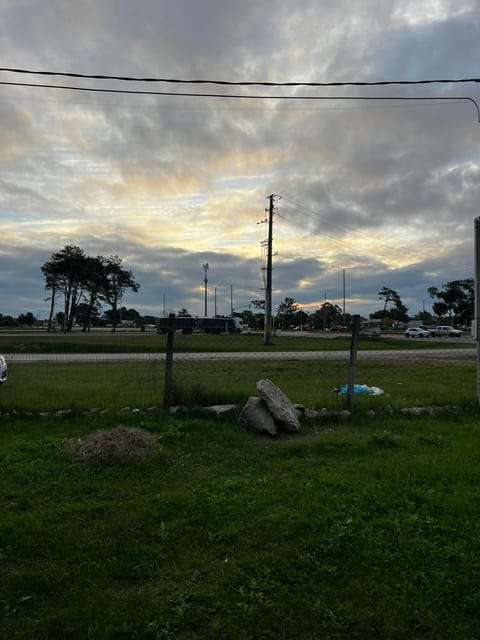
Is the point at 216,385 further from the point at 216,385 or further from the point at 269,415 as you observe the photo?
the point at 269,415

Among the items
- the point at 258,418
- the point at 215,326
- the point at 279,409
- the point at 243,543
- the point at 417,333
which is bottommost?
the point at 243,543

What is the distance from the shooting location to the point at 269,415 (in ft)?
19.6

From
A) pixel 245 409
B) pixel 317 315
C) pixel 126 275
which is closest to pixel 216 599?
pixel 245 409

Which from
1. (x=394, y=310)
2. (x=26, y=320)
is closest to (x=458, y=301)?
(x=394, y=310)

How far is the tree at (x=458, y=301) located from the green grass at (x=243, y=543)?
90995 millimetres

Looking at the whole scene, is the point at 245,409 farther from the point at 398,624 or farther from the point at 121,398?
the point at 398,624

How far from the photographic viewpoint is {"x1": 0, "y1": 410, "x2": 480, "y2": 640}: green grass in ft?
8.05

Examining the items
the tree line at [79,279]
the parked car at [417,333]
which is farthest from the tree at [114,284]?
the parked car at [417,333]

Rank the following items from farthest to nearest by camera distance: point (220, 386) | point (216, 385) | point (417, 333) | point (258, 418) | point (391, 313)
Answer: point (391, 313), point (417, 333), point (216, 385), point (220, 386), point (258, 418)

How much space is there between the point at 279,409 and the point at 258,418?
29 cm

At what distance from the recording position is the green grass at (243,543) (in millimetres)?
2455

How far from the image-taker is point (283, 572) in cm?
285

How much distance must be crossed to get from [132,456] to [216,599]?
238 centimetres

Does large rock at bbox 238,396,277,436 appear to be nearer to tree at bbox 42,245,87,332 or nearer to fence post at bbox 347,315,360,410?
fence post at bbox 347,315,360,410
